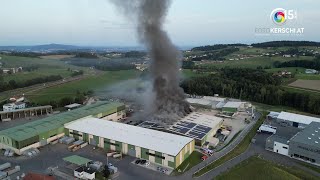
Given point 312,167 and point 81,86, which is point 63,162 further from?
point 81,86

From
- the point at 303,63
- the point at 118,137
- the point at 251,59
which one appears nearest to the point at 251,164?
the point at 118,137

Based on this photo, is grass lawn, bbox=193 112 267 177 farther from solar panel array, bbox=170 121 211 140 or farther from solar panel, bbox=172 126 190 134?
solar panel, bbox=172 126 190 134

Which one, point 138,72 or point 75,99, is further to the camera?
point 138,72

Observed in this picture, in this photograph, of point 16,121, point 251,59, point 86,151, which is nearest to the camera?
point 86,151

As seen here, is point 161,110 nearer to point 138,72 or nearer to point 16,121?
point 16,121

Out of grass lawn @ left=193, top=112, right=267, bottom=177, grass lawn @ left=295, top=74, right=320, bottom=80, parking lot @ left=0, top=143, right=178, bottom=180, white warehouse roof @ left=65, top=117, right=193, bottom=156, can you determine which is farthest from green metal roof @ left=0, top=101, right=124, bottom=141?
grass lawn @ left=295, top=74, right=320, bottom=80

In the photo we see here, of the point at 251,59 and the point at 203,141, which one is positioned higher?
the point at 251,59

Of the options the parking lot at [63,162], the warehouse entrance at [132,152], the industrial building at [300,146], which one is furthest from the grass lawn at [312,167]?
the warehouse entrance at [132,152]
